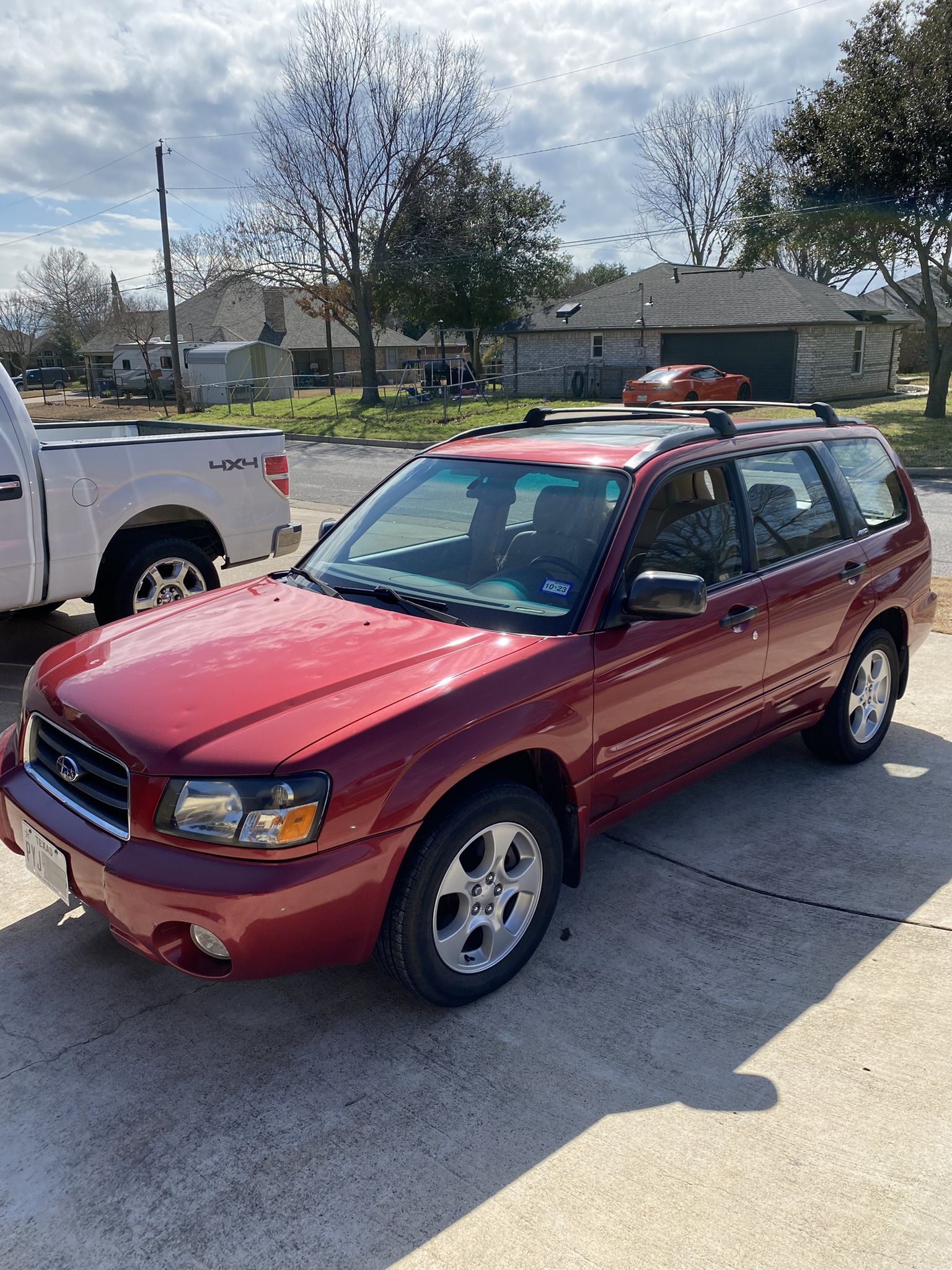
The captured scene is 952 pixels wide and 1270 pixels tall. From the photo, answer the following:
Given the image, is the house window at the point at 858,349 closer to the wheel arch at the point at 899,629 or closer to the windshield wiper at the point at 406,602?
the wheel arch at the point at 899,629

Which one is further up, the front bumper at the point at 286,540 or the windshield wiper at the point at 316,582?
the windshield wiper at the point at 316,582

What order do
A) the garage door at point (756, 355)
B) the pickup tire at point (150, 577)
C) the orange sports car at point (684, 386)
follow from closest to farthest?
1. the pickup tire at point (150, 577)
2. the orange sports car at point (684, 386)
3. the garage door at point (756, 355)

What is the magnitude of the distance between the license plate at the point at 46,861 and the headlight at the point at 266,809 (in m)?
0.61

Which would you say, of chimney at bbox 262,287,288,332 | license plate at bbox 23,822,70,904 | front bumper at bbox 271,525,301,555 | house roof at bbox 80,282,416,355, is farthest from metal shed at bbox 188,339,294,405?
license plate at bbox 23,822,70,904

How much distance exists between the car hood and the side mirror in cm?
42

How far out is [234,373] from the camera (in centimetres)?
4403

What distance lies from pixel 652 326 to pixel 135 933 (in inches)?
1361

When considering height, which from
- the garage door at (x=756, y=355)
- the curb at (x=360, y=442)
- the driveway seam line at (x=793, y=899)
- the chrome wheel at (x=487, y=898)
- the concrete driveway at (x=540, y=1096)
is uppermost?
the garage door at (x=756, y=355)

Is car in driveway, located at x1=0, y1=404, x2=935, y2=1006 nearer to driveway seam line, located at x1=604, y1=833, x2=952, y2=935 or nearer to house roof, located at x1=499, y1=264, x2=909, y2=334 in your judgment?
driveway seam line, located at x1=604, y1=833, x2=952, y2=935

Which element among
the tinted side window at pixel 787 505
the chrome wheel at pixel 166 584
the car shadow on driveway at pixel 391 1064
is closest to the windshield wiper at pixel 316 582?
the car shadow on driveway at pixel 391 1064

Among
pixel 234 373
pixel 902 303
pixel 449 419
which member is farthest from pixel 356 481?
pixel 902 303

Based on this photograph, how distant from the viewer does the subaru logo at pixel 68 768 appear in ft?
10.4

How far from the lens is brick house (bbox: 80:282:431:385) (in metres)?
59.9

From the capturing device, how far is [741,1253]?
2.32 m
